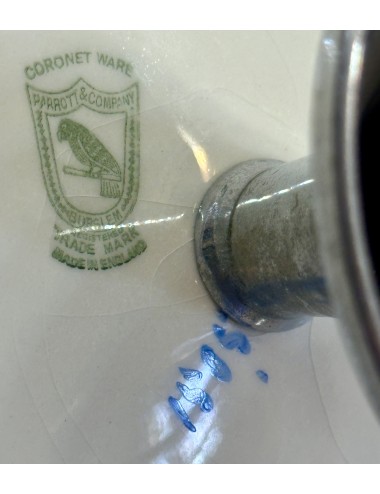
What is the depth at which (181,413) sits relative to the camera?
0.57m

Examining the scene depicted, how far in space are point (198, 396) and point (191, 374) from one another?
0.9 inches

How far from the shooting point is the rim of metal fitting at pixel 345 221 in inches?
11.9

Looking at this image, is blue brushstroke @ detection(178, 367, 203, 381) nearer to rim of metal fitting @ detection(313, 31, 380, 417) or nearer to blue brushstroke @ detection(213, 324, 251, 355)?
blue brushstroke @ detection(213, 324, 251, 355)

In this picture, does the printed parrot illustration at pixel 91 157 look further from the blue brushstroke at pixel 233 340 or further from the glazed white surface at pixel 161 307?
the blue brushstroke at pixel 233 340

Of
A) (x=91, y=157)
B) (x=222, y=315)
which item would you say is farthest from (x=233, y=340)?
(x=91, y=157)

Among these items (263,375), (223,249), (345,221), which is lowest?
(263,375)

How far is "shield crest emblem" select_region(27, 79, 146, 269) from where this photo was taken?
55cm

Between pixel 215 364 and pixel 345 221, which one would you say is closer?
pixel 345 221

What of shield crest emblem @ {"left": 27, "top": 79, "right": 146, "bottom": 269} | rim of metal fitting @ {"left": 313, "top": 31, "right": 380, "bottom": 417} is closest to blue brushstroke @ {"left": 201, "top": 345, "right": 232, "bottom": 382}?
shield crest emblem @ {"left": 27, "top": 79, "right": 146, "bottom": 269}

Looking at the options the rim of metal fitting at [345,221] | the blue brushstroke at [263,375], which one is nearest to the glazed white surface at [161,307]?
the blue brushstroke at [263,375]

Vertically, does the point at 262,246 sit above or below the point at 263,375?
above

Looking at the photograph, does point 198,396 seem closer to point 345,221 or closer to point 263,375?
point 263,375

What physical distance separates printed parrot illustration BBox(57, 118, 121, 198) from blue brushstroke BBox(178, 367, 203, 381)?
182 millimetres

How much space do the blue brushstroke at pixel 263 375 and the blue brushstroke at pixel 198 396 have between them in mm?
59
